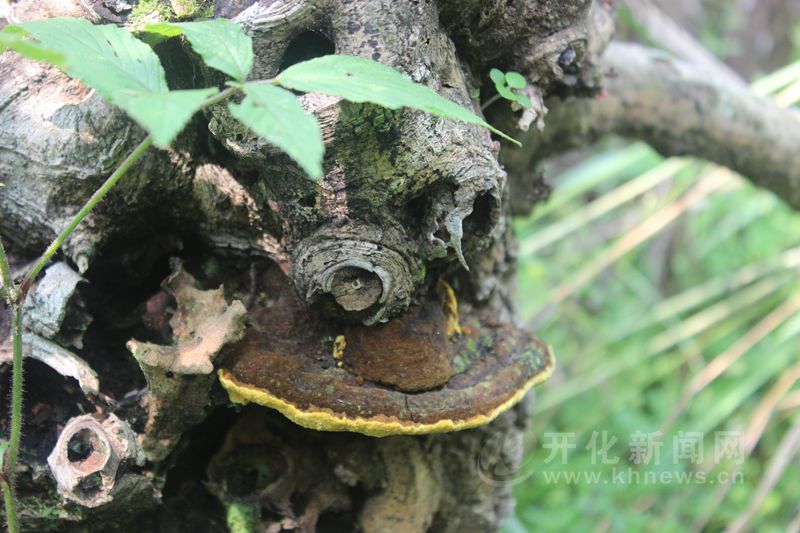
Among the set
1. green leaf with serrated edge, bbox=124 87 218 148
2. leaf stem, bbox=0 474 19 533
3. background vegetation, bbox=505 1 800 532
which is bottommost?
background vegetation, bbox=505 1 800 532

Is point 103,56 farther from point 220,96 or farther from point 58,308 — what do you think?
point 58,308

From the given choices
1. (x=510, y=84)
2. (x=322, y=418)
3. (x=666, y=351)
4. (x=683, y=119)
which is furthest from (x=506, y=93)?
(x=666, y=351)

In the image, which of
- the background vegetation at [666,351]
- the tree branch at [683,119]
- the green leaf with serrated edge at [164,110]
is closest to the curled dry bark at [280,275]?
the green leaf with serrated edge at [164,110]

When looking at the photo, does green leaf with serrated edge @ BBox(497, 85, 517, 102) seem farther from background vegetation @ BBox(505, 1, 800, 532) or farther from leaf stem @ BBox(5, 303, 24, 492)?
background vegetation @ BBox(505, 1, 800, 532)

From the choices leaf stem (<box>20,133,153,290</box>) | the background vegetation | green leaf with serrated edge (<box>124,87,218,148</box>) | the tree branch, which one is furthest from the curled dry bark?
the background vegetation

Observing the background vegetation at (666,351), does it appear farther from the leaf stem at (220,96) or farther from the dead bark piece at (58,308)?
the leaf stem at (220,96)

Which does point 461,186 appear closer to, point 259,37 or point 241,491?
point 259,37
